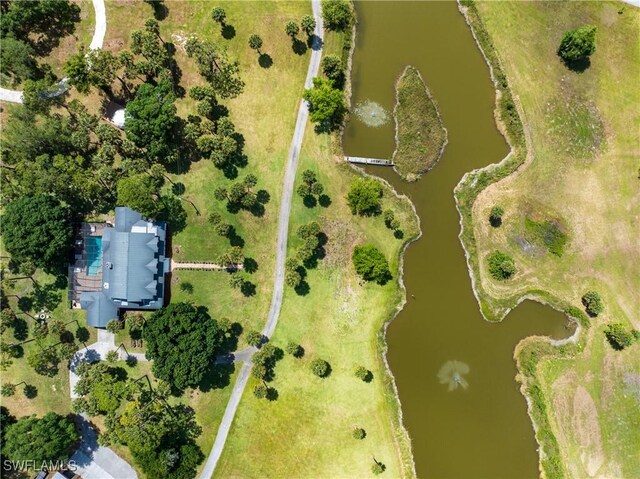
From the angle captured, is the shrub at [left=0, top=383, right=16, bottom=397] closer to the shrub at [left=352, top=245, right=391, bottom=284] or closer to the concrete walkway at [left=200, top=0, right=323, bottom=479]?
the concrete walkway at [left=200, top=0, right=323, bottom=479]

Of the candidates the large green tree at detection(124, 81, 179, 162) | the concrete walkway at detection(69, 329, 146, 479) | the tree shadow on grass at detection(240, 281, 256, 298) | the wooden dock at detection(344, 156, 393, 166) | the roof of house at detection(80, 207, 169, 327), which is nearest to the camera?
the large green tree at detection(124, 81, 179, 162)

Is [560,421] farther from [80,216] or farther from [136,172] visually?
[80,216]

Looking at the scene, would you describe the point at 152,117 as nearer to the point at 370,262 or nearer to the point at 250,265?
the point at 250,265

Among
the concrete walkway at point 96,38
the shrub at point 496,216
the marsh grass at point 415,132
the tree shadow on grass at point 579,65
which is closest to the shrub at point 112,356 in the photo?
the concrete walkway at point 96,38

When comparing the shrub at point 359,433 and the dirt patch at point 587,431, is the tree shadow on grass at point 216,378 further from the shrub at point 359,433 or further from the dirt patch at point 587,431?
the dirt patch at point 587,431

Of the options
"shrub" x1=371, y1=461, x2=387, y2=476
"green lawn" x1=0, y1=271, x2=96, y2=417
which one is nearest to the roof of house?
"green lawn" x1=0, y1=271, x2=96, y2=417

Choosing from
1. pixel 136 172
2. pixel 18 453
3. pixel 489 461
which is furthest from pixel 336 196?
pixel 18 453

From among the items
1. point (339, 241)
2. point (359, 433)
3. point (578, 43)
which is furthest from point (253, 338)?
point (578, 43)
